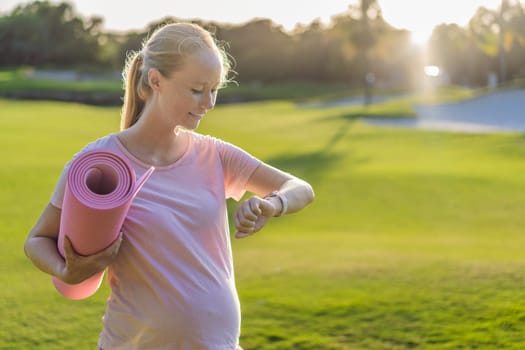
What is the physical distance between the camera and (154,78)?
84.1 inches

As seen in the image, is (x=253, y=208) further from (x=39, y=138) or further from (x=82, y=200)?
(x=39, y=138)

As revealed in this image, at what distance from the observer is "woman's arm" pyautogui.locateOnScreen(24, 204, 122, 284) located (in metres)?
1.82

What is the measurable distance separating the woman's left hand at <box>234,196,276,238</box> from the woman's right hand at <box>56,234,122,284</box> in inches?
11.9

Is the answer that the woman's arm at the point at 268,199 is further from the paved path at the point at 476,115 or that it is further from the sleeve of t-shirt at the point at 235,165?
the paved path at the point at 476,115

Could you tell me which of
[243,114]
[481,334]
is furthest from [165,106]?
[243,114]

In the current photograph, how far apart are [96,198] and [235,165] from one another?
2.23 feet

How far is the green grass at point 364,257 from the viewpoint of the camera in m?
5.07

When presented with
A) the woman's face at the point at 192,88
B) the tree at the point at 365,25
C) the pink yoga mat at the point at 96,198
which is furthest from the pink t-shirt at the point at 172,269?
the tree at the point at 365,25

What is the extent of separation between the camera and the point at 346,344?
191 inches

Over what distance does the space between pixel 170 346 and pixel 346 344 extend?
292 centimetres

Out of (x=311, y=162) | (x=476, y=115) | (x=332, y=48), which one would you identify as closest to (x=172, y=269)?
(x=311, y=162)

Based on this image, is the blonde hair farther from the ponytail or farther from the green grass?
the green grass

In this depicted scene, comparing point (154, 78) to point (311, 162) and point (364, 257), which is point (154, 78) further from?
point (311, 162)

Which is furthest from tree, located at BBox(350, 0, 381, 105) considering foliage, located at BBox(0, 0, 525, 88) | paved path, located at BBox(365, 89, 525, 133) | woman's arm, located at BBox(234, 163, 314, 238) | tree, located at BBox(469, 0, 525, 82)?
woman's arm, located at BBox(234, 163, 314, 238)
